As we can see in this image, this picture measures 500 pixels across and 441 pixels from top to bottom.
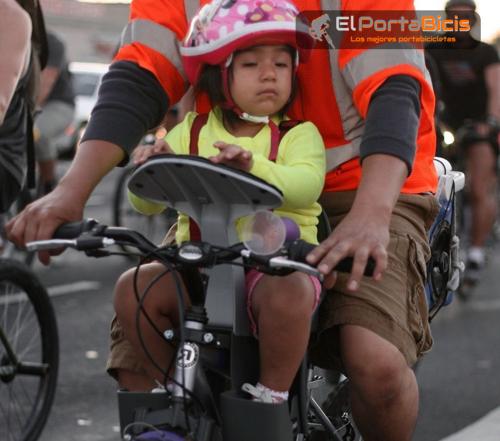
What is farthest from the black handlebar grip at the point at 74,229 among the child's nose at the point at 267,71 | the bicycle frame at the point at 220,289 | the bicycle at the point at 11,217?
the bicycle at the point at 11,217

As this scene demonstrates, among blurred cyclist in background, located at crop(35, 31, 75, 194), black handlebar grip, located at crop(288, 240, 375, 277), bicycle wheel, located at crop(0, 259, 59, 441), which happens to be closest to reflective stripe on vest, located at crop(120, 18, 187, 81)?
black handlebar grip, located at crop(288, 240, 375, 277)

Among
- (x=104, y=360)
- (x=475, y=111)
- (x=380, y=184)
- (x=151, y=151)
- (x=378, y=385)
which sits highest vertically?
(x=151, y=151)

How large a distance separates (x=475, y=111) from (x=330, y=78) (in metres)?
6.11

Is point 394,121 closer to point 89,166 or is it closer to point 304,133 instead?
point 304,133

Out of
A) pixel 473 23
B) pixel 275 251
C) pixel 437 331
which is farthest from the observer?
pixel 437 331

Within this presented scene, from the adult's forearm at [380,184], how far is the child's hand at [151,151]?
1.50ft

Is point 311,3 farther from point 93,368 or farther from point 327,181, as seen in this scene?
point 93,368

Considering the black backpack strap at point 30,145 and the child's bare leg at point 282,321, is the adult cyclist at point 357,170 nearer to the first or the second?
the child's bare leg at point 282,321

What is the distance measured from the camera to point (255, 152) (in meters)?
2.97

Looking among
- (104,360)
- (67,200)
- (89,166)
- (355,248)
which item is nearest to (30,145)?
(89,166)

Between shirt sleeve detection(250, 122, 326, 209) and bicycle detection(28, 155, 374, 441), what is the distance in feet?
0.46

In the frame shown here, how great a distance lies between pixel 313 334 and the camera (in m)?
3.06

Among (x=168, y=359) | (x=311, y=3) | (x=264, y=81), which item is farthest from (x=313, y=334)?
(x=311, y=3)

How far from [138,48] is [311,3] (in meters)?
0.49
